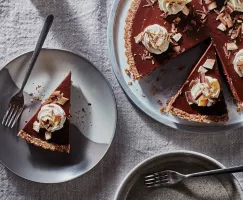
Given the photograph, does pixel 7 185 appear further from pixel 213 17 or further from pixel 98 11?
pixel 213 17

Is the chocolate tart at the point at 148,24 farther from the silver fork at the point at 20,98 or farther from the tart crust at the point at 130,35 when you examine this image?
the silver fork at the point at 20,98

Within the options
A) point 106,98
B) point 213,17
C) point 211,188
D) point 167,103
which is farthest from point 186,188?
point 213,17

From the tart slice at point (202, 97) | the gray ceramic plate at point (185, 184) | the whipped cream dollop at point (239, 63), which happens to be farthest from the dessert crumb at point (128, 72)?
the whipped cream dollop at point (239, 63)

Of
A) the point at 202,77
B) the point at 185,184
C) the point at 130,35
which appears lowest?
the point at 185,184

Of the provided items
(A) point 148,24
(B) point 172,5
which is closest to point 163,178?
(A) point 148,24

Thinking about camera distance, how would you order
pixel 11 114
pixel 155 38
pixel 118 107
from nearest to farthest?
1. pixel 155 38
2. pixel 11 114
3. pixel 118 107

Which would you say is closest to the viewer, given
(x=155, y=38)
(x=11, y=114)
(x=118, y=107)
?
(x=155, y=38)

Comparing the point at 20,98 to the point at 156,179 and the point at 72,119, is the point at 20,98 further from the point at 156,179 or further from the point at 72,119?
the point at 156,179

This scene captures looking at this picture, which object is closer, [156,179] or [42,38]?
[42,38]
